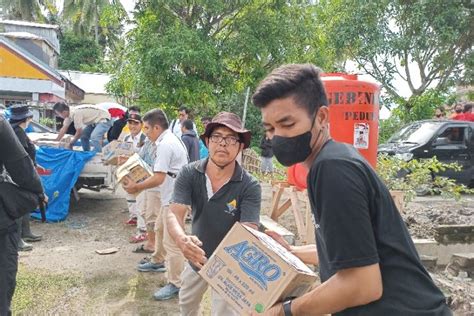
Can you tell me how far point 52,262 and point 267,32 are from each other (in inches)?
306

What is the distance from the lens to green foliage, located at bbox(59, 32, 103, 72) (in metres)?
36.0

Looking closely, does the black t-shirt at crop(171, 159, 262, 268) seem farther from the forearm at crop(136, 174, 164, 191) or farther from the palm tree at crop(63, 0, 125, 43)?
the palm tree at crop(63, 0, 125, 43)

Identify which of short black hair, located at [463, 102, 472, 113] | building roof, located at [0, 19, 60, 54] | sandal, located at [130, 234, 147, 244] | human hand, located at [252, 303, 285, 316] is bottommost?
sandal, located at [130, 234, 147, 244]

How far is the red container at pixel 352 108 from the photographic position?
5.15m

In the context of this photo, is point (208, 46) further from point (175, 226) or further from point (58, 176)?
point (175, 226)

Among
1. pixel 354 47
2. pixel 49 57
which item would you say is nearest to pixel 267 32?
pixel 354 47

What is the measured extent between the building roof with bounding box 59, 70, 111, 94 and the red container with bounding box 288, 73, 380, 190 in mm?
24325

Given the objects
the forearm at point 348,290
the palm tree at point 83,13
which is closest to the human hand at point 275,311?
the forearm at point 348,290

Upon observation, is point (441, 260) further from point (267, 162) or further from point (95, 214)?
point (267, 162)

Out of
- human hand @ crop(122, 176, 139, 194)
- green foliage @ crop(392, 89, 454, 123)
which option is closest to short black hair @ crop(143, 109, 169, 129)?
human hand @ crop(122, 176, 139, 194)

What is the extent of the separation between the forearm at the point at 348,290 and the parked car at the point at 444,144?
9412 mm

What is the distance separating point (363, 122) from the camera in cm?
522

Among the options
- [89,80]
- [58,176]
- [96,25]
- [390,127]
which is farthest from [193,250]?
[96,25]

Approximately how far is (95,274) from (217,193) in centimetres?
305
